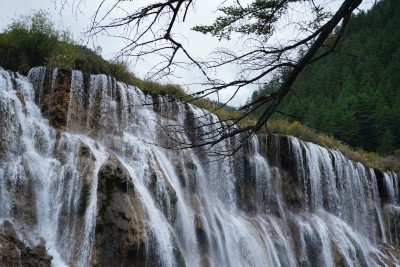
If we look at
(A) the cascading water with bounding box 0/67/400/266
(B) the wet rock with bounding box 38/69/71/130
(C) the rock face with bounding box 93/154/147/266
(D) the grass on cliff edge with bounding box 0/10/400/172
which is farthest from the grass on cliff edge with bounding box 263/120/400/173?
(C) the rock face with bounding box 93/154/147/266

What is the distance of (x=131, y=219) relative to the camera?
9.38 metres

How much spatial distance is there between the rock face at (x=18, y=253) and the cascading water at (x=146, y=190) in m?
0.42

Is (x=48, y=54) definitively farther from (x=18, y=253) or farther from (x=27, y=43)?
(x=18, y=253)

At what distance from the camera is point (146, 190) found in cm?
1041

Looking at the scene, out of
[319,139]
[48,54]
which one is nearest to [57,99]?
[48,54]

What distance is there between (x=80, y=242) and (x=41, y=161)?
7.54 ft

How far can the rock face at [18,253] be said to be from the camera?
290 inches

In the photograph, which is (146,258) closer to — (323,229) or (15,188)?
(15,188)

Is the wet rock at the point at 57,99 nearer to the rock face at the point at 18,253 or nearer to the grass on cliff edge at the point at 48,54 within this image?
the grass on cliff edge at the point at 48,54

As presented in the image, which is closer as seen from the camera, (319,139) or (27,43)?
(27,43)

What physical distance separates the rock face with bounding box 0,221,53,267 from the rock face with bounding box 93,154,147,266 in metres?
1.11

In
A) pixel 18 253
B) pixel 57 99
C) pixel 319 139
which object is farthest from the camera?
pixel 319 139

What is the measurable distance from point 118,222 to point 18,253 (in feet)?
7.31

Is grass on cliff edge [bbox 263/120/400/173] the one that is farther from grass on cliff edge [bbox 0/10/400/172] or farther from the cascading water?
grass on cliff edge [bbox 0/10/400/172]
